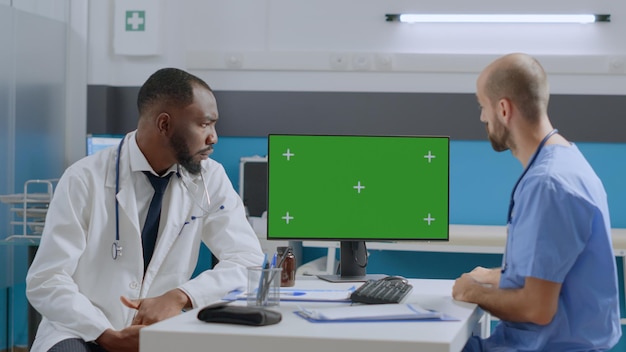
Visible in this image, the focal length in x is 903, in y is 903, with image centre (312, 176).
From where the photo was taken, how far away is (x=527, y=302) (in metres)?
1.91

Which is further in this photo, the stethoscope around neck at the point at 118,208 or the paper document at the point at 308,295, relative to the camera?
the stethoscope around neck at the point at 118,208

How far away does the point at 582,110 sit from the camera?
4539mm

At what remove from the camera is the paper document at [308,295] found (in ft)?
7.07

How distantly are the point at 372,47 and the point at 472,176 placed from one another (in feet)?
2.80

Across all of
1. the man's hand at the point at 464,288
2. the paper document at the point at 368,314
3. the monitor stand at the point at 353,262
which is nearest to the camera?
the paper document at the point at 368,314

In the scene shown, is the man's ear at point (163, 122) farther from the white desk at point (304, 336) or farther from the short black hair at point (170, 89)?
the white desk at point (304, 336)

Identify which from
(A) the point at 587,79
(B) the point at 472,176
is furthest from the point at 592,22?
(B) the point at 472,176

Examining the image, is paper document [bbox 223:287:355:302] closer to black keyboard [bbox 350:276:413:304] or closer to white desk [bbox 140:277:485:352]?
black keyboard [bbox 350:276:413:304]

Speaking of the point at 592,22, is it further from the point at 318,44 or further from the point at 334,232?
the point at 334,232

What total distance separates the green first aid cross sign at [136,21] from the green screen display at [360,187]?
239 centimetres

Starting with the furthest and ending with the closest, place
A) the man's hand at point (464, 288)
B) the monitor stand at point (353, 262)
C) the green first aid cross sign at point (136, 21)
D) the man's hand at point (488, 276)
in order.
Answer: the green first aid cross sign at point (136, 21) → the monitor stand at point (353, 262) → the man's hand at point (488, 276) → the man's hand at point (464, 288)

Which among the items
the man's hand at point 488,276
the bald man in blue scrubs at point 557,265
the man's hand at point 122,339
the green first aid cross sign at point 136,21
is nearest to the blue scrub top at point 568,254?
the bald man in blue scrubs at point 557,265

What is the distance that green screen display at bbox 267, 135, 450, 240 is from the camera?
8.93 feet

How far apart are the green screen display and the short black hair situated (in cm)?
37
